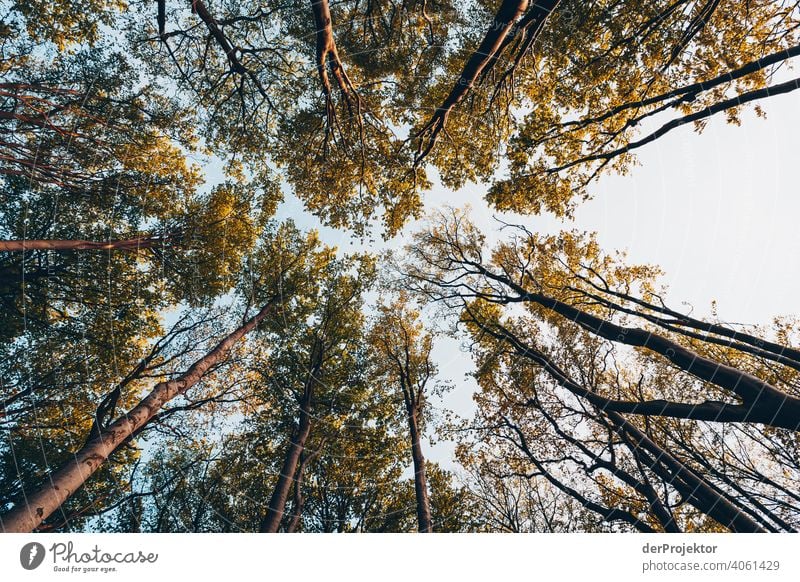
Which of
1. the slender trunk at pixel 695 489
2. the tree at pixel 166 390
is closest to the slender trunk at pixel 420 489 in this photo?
the slender trunk at pixel 695 489

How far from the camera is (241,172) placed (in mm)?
8539

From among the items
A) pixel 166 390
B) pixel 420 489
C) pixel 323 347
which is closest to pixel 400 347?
pixel 323 347

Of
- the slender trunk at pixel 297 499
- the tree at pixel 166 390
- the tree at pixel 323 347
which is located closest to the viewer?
the tree at pixel 166 390

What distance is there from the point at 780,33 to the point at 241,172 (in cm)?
1127

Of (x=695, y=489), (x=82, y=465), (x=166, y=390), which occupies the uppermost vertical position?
(x=166, y=390)

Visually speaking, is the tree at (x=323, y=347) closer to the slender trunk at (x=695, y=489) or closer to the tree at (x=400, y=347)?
the tree at (x=400, y=347)

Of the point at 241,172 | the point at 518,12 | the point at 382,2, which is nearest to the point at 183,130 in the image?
the point at 241,172

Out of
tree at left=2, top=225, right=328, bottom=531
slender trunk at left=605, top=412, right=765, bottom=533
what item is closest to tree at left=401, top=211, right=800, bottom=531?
slender trunk at left=605, top=412, right=765, bottom=533

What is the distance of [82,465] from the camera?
12.8ft

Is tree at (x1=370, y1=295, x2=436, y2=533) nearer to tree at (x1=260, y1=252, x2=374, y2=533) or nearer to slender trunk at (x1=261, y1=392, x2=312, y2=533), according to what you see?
tree at (x1=260, y1=252, x2=374, y2=533)

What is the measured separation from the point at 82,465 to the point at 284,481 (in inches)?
141
